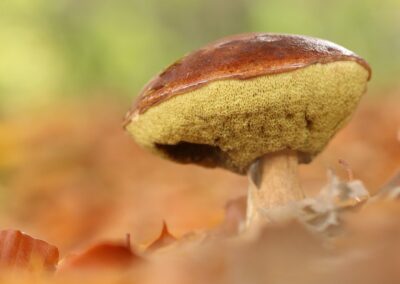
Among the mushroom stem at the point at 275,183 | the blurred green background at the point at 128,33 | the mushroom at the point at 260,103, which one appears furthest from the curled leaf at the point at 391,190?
the blurred green background at the point at 128,33

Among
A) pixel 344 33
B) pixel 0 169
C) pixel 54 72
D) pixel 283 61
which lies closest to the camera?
pixel 283 61

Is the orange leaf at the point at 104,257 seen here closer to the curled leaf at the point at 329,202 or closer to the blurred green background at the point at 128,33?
the curled leaf at the point at 329,202

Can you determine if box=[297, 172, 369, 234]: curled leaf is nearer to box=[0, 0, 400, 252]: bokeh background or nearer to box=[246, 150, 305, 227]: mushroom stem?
box=[246, 150, 305, 227]: mushroom stem

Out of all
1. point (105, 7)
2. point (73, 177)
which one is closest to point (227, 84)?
point (73, 177)

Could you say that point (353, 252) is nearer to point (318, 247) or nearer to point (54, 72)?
point (318, 247)

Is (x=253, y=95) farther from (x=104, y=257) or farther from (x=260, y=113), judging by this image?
(x=104, y=257)

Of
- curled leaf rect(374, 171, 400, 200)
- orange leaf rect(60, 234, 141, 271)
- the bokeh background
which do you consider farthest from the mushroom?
the bokeh background

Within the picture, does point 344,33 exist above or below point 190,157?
above

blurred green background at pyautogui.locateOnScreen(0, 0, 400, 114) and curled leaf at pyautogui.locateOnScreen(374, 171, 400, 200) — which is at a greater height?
blurred green background at pyautogui.locateOnScreen(0, 0, 400, 114)
